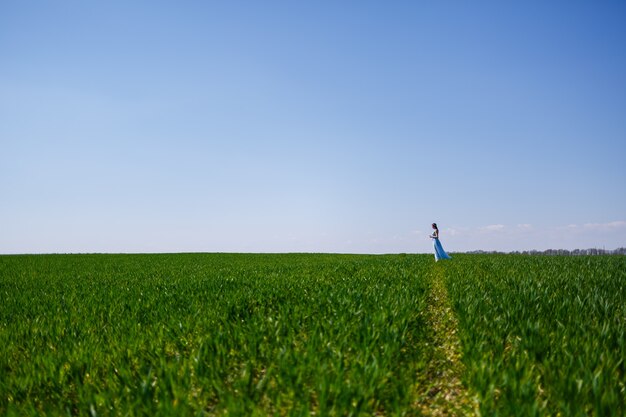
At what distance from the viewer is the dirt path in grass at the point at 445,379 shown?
11.4 feet

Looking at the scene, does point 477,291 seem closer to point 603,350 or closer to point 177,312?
point 603,350

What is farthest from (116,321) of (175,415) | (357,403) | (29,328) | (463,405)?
(463,405)

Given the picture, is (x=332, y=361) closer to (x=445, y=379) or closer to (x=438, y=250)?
(x=445, y=379)

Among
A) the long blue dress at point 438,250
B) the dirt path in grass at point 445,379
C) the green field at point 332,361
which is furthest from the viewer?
the long blue dress at point 438,250

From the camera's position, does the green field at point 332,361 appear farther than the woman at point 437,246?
No

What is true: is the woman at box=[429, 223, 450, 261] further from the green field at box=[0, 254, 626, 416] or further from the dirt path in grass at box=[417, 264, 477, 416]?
the dirt path in grass at box=[417, 264, 477, 416]

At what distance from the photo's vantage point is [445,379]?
13.8 ft

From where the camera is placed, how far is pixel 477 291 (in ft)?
27.1

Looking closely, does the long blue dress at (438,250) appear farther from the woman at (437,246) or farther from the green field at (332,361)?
the green field at (332,361)

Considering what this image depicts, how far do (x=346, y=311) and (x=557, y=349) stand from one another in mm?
3015

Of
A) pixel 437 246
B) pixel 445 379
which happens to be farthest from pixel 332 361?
pixel 437 246

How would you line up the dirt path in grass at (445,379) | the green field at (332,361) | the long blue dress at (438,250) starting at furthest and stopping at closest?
1. the long blue dress at (438,250)
2. the dirt path in grass at (445,379)
3. the green field at (332,361)

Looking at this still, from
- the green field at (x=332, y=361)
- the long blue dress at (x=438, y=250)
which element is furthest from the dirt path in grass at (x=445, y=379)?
the long blue dress at (x=438, y=250)

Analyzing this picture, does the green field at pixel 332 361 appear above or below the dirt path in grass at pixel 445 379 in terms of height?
above
